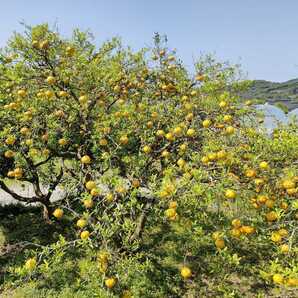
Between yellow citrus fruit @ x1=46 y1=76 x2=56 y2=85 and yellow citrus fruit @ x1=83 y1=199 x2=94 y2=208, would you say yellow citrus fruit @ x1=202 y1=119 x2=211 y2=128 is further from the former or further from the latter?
yellow citrus fruit @ x1=46 y1=76 x2=56 y2=85

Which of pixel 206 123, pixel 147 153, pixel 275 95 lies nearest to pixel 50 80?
pixel 147 153

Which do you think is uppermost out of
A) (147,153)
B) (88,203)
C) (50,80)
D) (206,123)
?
(50,80)

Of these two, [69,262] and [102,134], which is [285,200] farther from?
[69,262]

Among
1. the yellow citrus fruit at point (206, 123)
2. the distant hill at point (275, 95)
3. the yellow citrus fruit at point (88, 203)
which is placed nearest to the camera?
the yellow citrus fruit at point (88, 203)

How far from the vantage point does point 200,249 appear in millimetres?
5914

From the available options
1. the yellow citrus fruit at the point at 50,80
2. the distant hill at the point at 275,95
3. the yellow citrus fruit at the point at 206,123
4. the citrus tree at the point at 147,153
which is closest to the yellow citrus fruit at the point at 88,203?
the citrus tree at the point at 147,153

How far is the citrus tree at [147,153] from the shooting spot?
10.9 feet

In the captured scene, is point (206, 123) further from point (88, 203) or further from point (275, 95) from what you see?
point (275, 95)

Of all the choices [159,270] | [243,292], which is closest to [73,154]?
[159,270]

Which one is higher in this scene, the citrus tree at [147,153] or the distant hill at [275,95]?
the distant hill at [275,95]

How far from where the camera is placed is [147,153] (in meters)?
4.28

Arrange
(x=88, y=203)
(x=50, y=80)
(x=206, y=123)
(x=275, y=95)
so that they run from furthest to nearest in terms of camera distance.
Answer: (x=275, y=95) → (x=50, y=80) → (x=206, y=123) → (x=88, y=203)

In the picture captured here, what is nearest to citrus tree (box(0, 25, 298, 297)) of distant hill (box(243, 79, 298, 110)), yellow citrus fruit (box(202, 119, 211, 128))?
yellow citrus fruit (box(202, 119, 211, 128))

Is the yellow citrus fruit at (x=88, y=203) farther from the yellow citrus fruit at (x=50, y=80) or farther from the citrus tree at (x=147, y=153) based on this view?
the yellow citrus fruit at (x=50, y=80)
